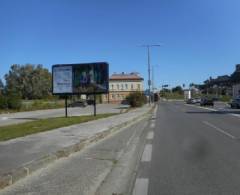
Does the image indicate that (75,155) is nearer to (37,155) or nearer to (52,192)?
(37,155)

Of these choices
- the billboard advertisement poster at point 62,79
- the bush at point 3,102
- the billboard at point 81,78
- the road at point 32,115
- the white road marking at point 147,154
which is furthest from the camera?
the bush at point 3,102

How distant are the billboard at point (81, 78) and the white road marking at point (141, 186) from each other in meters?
27.8

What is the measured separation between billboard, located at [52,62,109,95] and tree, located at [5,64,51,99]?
103m

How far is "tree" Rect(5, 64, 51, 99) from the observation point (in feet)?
451

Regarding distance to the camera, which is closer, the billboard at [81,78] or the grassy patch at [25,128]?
the grassy patch at [25,128]

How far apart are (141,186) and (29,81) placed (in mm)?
133624

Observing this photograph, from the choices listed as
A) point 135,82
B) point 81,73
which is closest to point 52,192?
point 81,73

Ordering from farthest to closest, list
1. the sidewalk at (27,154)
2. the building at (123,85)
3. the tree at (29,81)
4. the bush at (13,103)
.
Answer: the building at (123,85), the tree at (29,81), the bush at (13,103), the sidewalk at (27,154)

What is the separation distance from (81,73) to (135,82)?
121m

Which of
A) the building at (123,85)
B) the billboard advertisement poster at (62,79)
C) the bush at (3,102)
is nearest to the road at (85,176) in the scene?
the billboard advertisement poster at (62,79)

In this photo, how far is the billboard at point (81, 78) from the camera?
36.2m

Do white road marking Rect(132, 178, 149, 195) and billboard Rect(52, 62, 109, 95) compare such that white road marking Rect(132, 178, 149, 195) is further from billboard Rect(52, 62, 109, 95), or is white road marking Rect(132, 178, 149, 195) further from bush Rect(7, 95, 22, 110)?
bush Rect(7, 95, 22, 110)

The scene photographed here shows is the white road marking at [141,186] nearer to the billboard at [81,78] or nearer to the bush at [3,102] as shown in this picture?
the billboard at [81,78]

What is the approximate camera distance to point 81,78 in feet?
120
